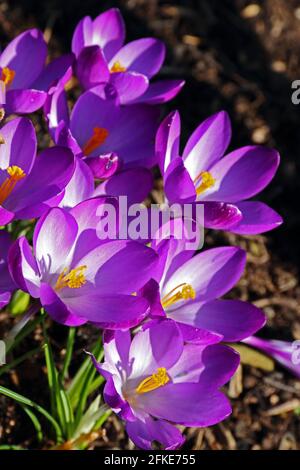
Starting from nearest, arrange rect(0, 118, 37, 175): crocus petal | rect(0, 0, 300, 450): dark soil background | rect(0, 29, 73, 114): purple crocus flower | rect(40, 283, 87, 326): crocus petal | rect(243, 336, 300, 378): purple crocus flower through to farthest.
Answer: rect(40, 283, 87, 326): crocus petal < rect(0, 118, 37, 175): crocus petal < rect(0, 29, 73, 114): purple crocus flower < rect(243, 336, 300, 378): purple crocus flower < rect(0, 0, 300, 450): dark soil background

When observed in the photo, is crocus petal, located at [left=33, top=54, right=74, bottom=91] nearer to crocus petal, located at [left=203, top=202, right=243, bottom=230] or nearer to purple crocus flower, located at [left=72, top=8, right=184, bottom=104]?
purple crocus flower, located at [left=72, top=8, right=184, bottom=104]

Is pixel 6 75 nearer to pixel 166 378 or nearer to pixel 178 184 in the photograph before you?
pixel 178 184

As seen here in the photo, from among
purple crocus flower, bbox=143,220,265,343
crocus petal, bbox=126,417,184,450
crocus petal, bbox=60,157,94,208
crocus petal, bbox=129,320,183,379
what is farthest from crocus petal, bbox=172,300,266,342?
crocus petal, bbox=60,157,94,208

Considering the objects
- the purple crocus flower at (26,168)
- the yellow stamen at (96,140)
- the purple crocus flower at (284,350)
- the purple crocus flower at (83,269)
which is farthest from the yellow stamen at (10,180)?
the purple crocus flower at (284,350)

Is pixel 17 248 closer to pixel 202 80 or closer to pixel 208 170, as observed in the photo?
pixel 208 170

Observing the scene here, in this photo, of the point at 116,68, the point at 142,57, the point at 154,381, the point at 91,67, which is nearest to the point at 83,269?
the point at 154,381

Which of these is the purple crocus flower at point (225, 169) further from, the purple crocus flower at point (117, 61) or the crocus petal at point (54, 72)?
the crocus petal at point (54, 72)
